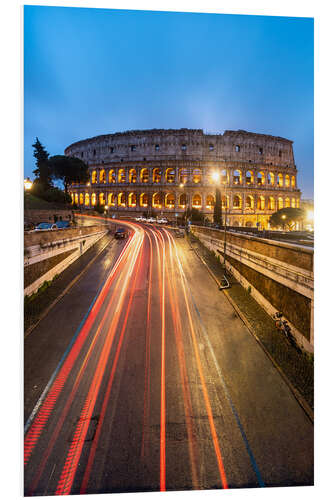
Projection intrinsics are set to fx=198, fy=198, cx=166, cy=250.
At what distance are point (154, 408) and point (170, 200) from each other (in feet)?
203

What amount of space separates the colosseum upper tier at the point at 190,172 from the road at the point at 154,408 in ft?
166

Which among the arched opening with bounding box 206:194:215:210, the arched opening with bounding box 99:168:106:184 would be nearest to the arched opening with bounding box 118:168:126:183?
the arched opening with bounding box 99:168:106:184

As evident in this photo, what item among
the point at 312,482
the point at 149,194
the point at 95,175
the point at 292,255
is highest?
the point at 95,175

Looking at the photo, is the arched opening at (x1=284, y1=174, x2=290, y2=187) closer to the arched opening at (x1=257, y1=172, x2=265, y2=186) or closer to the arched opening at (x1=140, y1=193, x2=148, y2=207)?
the arched opening at (x1=257, y1=172, x2=265, y2=186)

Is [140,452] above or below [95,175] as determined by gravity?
below

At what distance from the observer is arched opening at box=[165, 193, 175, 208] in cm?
6144

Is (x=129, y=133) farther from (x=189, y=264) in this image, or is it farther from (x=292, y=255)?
(x=292, y=255)

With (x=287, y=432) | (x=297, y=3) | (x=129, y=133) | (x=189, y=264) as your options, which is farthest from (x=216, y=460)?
(x=129, y=133)

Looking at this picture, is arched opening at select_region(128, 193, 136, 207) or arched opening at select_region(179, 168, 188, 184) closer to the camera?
arched opening at select_region(179, 168, 188, 184)

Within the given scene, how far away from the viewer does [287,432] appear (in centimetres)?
418

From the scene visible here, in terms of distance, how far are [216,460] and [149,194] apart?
60.7 m

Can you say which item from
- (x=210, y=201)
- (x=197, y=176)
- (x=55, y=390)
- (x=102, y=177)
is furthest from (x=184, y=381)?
(x=102, y=177)

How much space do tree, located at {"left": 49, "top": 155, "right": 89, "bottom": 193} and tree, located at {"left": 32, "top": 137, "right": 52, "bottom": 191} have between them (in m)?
1.23

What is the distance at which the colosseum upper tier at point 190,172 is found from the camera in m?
58.5
